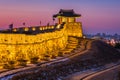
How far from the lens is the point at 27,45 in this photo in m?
70.0

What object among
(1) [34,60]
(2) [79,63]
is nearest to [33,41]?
(1) [34,60]

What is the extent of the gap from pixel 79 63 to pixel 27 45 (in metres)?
11.5

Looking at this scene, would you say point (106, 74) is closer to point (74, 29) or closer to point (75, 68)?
point (75, 68)

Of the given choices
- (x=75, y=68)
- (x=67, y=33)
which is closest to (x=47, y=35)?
(x=75, y=68)

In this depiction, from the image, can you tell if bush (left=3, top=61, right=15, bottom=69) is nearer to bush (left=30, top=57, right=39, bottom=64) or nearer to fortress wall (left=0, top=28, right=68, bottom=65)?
fortress wall (left=0, top=28, right=68, bottom=65)

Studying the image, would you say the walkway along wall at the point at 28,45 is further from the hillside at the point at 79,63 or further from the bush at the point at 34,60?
the hillside at the point at 79,63

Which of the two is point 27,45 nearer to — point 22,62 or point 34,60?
point 34,60

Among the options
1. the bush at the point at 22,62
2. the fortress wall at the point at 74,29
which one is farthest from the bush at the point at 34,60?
the fortress wall at the point at 74,29

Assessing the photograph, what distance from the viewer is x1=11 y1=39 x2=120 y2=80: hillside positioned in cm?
5688

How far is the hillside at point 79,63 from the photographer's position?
56878 millimetres

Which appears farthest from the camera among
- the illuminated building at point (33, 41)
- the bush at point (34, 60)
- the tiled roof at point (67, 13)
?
the tiled roof at point (67, 13)

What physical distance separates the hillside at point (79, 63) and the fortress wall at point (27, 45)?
5.10 meters

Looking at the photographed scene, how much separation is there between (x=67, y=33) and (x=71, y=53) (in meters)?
25.7

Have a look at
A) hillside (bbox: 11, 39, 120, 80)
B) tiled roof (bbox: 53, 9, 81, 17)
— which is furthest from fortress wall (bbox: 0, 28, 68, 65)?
tiled roof (bbox: 53, 9, 81, 17)
